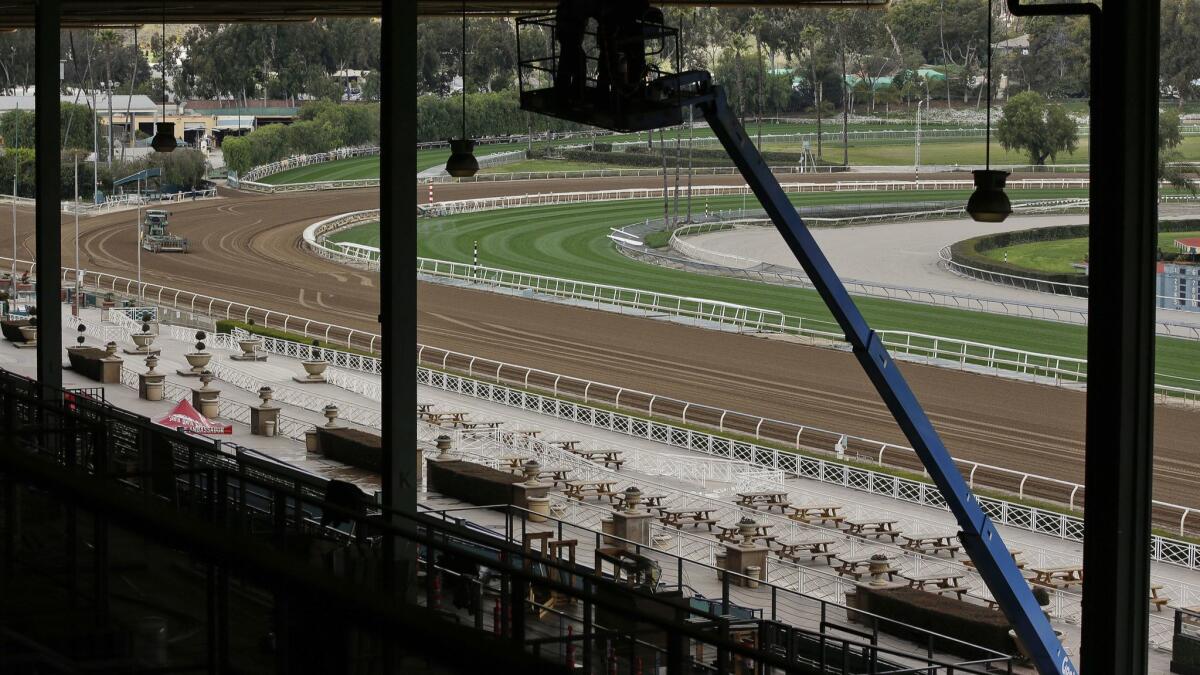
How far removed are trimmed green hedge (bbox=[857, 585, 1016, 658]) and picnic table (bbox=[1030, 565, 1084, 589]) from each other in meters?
1.84

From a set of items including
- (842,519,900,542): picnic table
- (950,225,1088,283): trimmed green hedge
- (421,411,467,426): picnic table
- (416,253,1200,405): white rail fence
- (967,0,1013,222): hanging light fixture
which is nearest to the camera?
(967,0,1013,222): hanging light fixture

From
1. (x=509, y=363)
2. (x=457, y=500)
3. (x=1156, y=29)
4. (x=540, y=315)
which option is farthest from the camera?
(x=540, y=315)

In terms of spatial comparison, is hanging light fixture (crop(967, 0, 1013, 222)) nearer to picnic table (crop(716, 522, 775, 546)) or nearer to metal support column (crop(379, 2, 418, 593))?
metal support column (crop(379, 2, 418, 593))

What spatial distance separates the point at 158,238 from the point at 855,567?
1558 inches

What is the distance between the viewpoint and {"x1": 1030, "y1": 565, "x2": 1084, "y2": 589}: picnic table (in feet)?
50.3

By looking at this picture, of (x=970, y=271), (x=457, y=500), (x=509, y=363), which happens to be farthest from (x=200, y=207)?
(x=457, y=500)

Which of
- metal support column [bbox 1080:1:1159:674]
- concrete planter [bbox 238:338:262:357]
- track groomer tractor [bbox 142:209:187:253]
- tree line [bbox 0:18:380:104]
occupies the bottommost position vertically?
Result: concrete planter [bbox 238:338:262:357]

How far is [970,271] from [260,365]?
2682 cm

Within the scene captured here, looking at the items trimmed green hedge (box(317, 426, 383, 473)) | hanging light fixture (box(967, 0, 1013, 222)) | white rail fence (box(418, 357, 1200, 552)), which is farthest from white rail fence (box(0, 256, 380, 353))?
hanging light fixture (box(967, 0, 1013, 222))

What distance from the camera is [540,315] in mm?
37719

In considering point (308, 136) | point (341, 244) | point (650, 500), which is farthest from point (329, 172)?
point (650, 500)

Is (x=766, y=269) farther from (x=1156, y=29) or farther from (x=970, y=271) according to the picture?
(x=1156, y=29)

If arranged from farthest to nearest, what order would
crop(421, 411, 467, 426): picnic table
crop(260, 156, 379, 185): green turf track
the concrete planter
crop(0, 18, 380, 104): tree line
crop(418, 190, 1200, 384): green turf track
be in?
crop(0, 18, 380, 104): tree line
crop(260, 156, 379, 185): green turf track
crop(418, 190, 1200, 384): green turf track
the concrete planter
crop(421, 411, 467, 426): picnic table

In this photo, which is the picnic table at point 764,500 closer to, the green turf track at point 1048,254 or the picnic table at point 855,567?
the picnic table at point 855,567
